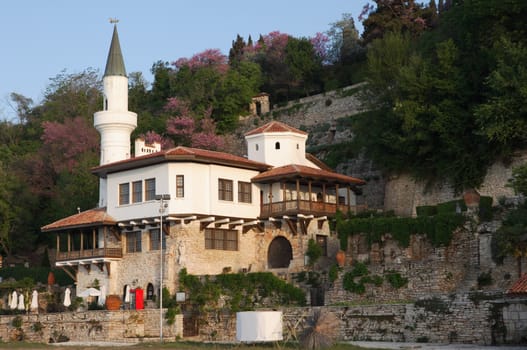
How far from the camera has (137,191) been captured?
50438mm

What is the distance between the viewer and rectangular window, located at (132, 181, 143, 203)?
5019 centimetres

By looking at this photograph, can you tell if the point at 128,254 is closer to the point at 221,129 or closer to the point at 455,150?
the point at 455,150

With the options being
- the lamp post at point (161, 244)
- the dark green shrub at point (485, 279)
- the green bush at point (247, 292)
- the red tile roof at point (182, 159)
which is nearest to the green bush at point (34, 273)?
the red tile roof at point (182, 159)

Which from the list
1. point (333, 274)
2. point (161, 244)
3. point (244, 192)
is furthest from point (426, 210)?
point (161, 244)

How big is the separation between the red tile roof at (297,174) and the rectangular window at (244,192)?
19.9 inches

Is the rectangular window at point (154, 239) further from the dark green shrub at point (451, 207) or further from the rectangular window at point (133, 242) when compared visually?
the dark green shrub at point (451, 207)

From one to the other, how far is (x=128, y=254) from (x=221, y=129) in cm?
2788

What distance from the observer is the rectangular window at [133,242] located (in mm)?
51066

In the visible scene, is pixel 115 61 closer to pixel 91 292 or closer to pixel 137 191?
pixel 137 191

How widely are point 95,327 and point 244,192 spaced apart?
1124 centimetres

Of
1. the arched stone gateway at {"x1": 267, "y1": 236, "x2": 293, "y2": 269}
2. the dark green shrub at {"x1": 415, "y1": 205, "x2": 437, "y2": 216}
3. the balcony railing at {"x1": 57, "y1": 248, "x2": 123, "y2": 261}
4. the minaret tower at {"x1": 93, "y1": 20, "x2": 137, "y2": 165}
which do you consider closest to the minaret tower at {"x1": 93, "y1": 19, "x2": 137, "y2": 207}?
the minaret tower at {"x1": 93, "y1": 20, "x2": 137, "y2": 165}

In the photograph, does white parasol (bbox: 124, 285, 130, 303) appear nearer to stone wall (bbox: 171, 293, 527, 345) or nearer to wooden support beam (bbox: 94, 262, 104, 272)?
wooden support beam (bbox: 94, 262, 104, 272)

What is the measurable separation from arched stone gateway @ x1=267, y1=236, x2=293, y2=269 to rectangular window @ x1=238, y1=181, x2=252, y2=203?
2.71 m

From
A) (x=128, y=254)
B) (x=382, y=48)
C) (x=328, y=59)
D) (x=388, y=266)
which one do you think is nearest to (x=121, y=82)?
(x=128, y=254)
